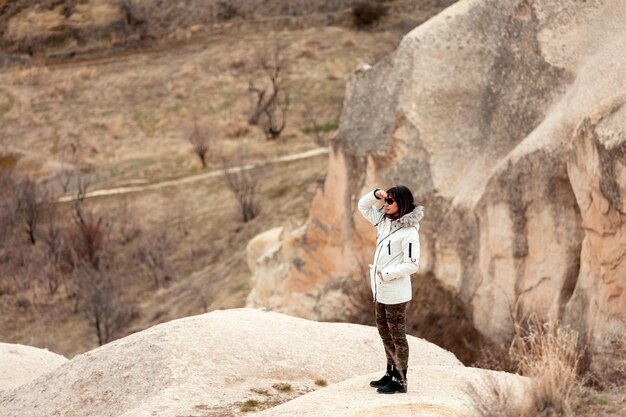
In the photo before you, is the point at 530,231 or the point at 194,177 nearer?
the point at 530,231

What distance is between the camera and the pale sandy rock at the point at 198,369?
8695 mm

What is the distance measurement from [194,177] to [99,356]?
87.2ft

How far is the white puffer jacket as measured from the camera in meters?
7.11

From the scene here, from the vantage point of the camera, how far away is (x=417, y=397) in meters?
7.03

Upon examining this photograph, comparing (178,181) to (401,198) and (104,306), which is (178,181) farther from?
(401,198)

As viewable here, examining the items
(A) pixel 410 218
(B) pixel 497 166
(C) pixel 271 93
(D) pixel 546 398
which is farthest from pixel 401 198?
(C) pixel 271 93

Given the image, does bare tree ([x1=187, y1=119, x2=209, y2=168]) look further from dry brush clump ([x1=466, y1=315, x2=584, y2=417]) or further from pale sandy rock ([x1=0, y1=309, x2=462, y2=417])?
dry brush clump ([x1=466, y1=315, x2=584, y2=417])

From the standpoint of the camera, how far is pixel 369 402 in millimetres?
6945

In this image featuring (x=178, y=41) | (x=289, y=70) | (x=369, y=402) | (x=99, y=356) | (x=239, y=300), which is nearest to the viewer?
(x=369, y=402)

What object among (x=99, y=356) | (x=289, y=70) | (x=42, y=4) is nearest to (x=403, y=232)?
(x=99, y=356)

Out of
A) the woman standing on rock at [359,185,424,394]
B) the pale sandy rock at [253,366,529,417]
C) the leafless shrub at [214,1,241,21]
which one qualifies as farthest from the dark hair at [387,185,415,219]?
the leafless shrub at [214,1,241,21]

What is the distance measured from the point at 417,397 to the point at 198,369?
2734mm

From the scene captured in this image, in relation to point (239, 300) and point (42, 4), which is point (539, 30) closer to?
point (239, 300)

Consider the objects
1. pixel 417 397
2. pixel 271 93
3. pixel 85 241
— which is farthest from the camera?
pixel 271 93
